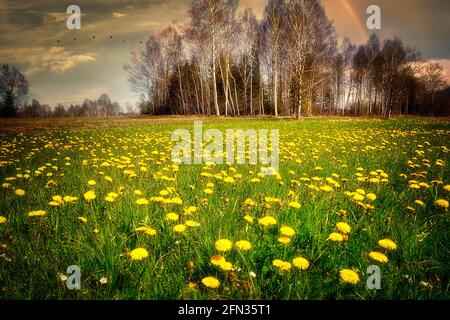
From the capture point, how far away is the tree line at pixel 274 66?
24.1 meters

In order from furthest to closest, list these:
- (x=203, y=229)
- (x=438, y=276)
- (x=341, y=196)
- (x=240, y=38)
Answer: (x=240, y=38), (x=341, y=196), (x=203, y=229), (x=438, y=276)

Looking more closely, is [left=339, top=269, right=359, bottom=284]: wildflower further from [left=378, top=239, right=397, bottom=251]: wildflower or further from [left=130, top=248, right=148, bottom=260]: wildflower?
[left=130, top=248, right=148, bottom=260]: wildflower

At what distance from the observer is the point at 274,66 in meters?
28.8

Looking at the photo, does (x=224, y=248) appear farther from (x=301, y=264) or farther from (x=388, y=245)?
(x=388, y=245)

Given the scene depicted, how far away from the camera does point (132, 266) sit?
180 centimetres

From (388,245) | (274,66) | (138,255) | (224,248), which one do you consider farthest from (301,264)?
(274,66)

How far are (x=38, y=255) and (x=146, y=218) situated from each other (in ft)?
2.53

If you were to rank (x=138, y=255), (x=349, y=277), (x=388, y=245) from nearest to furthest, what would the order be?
(x=349, y=277)
(x=138, y=255)
(x=388, y=245)

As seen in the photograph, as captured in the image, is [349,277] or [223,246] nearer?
[349,277]

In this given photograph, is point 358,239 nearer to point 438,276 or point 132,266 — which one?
point 438,276

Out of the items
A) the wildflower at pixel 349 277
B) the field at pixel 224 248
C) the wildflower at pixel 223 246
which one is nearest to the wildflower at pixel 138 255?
the field at pixel 224 248

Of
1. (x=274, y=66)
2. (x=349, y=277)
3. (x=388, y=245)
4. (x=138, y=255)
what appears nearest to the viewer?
(x=349, y=277)

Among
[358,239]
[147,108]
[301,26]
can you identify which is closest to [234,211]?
[358,239]

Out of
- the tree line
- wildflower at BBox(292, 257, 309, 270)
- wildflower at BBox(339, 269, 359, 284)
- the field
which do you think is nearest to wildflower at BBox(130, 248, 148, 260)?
the field
